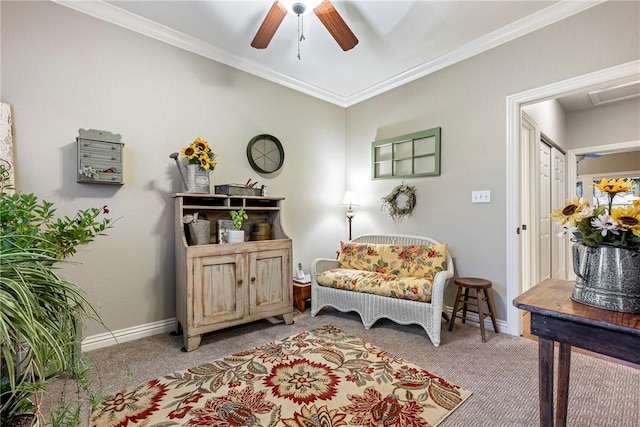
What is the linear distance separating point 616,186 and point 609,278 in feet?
1.15

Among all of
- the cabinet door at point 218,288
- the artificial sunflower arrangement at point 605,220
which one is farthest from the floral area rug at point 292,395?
the artificial sunflower arrangement at point 605,220

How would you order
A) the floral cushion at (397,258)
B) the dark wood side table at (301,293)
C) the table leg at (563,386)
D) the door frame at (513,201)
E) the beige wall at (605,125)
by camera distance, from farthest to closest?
1. the beige wall at (605,125)
2. the dark wood side table at (301,293)
3. the floral cushion at (397,258)
4. the door frame at (513,201)
5. the table leg at (563,386)

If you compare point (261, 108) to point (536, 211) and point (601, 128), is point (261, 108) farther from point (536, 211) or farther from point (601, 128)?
point (601, 128)

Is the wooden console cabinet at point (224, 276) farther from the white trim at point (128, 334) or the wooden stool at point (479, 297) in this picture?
the wooden stool at point (479, 297)

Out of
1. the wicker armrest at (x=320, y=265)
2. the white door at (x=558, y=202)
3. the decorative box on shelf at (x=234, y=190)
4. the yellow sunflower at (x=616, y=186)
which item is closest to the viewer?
the yellow sunflower at (x=616, y=186)

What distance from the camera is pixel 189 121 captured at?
2764 millimetres

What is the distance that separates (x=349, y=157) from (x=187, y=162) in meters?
2.23

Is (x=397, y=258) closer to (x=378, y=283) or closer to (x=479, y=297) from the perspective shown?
(x=378, y=283)

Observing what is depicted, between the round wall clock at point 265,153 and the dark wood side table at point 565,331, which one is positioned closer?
the dark wood side table at point 565,331

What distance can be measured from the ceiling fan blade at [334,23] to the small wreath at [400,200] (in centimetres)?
171

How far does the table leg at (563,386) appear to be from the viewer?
1.24 metres

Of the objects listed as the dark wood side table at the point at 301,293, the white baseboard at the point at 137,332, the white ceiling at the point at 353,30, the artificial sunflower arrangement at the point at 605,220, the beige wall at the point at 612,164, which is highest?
the white ceiling at the point at 353,30

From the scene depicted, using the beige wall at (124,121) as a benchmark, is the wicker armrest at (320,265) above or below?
below

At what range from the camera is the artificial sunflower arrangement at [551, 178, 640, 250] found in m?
1.00
